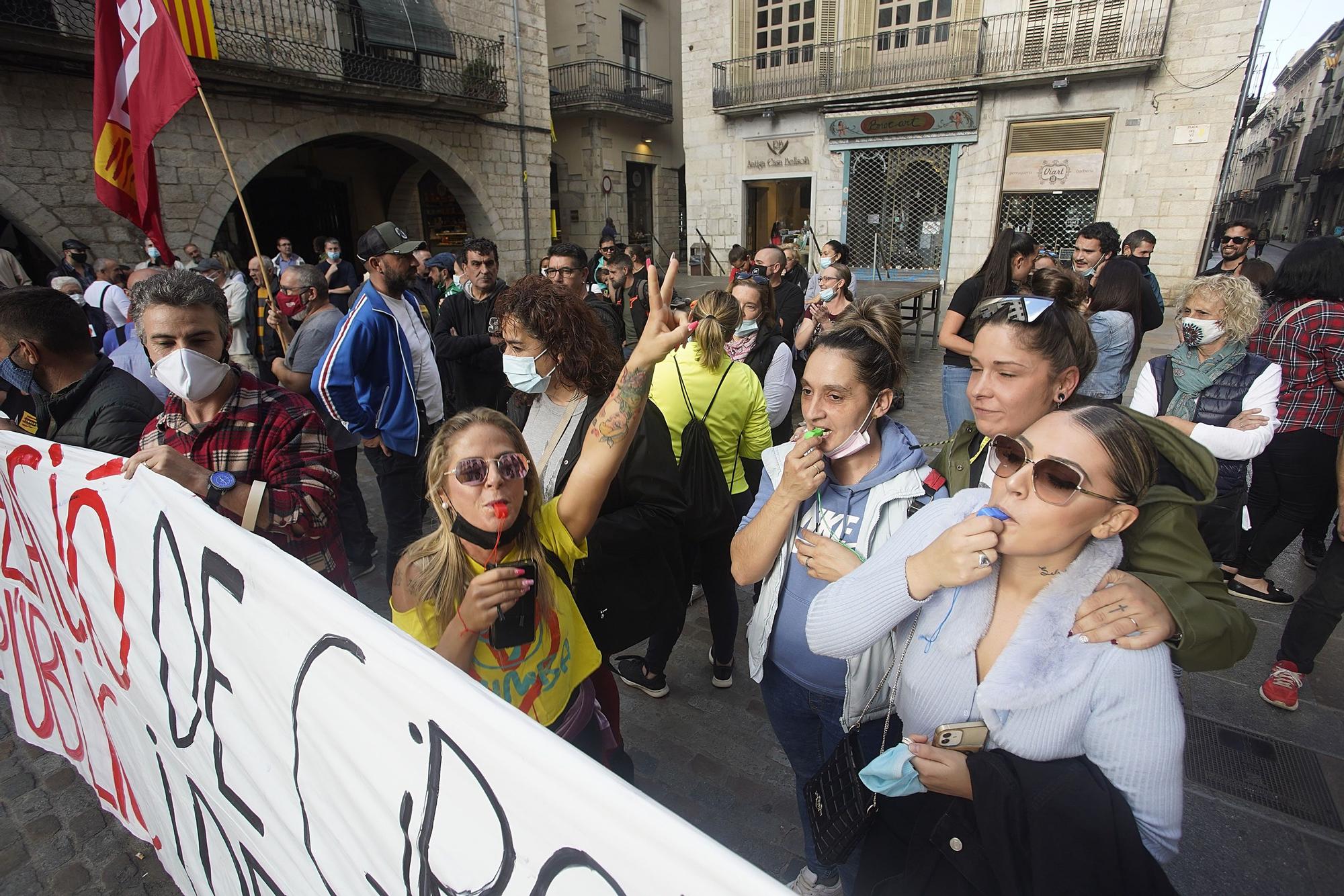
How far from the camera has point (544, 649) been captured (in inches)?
68.4

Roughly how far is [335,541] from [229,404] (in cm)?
65

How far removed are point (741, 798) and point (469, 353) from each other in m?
3.18

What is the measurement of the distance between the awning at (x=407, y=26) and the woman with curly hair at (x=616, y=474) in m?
14.1

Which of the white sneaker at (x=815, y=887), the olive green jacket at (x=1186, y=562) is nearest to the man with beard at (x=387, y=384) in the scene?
the white sneaker at (x=815, y=887)

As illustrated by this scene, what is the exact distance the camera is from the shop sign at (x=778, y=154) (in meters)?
18.3

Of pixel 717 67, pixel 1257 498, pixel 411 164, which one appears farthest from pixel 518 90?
pixel 1257 498

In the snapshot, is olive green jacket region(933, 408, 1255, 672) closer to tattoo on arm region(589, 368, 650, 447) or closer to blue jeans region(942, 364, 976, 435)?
tattoo on arm region(589, 368, 650, 447)

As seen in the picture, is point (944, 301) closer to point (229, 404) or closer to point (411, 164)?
point (411, 164)

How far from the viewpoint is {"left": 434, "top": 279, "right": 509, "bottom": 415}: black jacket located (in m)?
4.37

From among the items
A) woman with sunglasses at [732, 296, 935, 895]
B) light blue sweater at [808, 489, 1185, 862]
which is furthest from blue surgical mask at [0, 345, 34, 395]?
light blue sweater at [808, 489, 1185, 862]

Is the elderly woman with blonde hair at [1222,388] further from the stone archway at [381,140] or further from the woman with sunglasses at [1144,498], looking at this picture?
the stone archway at [381,140]

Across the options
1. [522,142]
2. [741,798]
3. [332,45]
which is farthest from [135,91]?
[522,142]

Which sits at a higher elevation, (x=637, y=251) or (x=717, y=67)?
(x=717, y=67)

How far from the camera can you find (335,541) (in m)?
2.54
